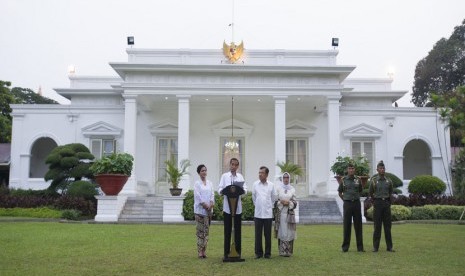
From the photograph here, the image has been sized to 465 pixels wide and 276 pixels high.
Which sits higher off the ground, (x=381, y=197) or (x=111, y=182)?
(x=111, y=182)

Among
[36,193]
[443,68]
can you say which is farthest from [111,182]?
[443,68]

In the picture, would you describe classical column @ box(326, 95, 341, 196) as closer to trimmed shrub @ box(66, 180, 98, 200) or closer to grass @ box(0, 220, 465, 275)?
grass @ box(0, 220, 465, 275)

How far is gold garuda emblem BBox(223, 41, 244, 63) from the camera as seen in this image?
23.0 meters

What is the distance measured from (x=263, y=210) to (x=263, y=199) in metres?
0.18

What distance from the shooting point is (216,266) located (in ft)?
26.0

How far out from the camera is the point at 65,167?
20922 millimetres

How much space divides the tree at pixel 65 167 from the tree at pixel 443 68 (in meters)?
27.7

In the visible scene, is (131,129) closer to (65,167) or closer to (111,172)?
(65,167)

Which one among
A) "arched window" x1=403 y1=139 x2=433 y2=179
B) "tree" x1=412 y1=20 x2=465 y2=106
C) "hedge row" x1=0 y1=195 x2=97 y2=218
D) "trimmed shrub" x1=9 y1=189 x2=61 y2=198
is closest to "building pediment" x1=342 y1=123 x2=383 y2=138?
"arched window" x1=403 y1=139 x2=433 y2=179

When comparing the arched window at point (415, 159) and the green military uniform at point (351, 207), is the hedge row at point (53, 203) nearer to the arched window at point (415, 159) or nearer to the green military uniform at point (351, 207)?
the green military uniform at point (351, 207)

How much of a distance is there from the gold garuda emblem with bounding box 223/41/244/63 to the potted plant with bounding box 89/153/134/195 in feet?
23.0

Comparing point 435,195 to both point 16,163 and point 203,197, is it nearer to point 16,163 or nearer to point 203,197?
point 203,197

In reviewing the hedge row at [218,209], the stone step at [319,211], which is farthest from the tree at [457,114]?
the hedge row at [218,209]

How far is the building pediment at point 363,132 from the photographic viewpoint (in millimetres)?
24641
